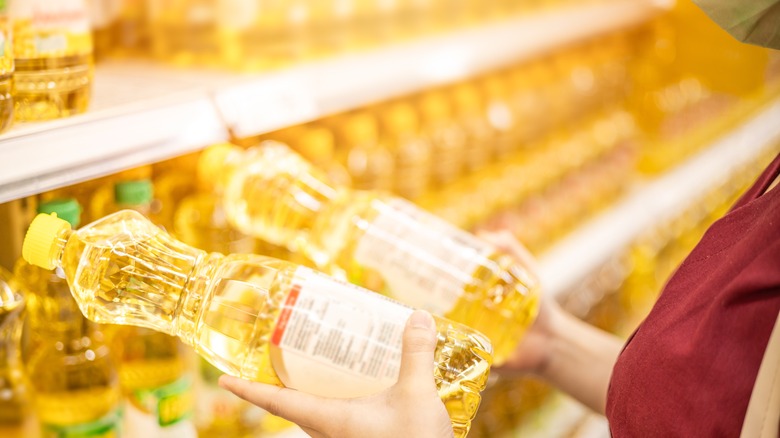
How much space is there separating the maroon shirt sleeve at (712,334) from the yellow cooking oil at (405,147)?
79cm

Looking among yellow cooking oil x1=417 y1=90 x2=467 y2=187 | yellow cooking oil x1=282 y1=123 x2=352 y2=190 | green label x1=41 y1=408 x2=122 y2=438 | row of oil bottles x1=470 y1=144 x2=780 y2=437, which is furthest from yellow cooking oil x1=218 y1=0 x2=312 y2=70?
row of oil bottles x1=470 y1=144 x2=780 y2=437

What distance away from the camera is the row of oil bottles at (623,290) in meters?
2.23

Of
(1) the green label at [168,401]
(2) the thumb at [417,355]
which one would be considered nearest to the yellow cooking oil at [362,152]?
(1) the green label at [168,401]

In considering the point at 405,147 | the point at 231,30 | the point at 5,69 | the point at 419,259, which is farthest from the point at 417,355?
the point at 405,147

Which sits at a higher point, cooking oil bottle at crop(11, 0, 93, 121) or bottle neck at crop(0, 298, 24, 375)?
cooking oil bottle at crop(11, 0, 93, 121)

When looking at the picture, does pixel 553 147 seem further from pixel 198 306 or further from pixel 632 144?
pixel 198 306

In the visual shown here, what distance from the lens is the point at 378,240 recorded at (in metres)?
1.17

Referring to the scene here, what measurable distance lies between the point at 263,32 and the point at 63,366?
669 millimetres

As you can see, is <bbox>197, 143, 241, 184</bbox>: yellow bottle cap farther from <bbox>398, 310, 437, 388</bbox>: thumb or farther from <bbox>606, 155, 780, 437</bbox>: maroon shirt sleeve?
<bbox>606, 155, 780, 437</bbox>: maroon shirt sleeve

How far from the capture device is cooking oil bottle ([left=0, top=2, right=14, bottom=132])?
885mm

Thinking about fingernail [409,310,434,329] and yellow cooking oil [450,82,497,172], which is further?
yellow cooking oil [450,82,497,172]

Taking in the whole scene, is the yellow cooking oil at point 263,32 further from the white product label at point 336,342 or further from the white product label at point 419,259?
the white product label at point 336,342

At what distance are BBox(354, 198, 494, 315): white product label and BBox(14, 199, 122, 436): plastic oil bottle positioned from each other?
40cm

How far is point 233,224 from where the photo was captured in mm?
1345
